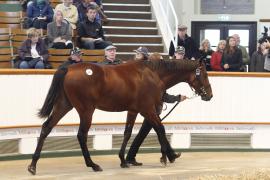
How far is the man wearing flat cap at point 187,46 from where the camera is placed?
55.1 feet

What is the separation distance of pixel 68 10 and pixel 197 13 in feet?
23.4

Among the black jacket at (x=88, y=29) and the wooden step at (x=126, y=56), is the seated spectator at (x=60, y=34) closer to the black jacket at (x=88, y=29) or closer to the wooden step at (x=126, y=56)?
the black jacket at (x=88, y=29)

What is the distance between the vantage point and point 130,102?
12812 millimetres

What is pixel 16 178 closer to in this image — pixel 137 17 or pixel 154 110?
pixel 154 110

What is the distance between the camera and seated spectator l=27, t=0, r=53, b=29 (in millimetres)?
17191

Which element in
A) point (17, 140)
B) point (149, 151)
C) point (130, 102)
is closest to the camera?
point (130, 102)

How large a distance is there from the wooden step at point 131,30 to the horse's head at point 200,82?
246 inches

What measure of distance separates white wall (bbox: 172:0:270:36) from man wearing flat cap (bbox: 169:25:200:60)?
6.05 m

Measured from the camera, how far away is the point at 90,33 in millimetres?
16906

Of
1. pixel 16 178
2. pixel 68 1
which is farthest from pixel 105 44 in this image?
pixel 16 178

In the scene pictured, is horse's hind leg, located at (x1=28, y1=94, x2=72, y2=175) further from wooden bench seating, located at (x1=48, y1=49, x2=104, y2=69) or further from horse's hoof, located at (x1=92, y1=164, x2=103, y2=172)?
wooden bench seating, located at (x1=48, y1=49, x2=104, y2=69)

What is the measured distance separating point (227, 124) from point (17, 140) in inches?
152

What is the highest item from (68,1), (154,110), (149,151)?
(68,1)

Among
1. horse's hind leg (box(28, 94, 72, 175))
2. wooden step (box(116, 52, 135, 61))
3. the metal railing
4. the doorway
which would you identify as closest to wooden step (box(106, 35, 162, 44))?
the metal railing
